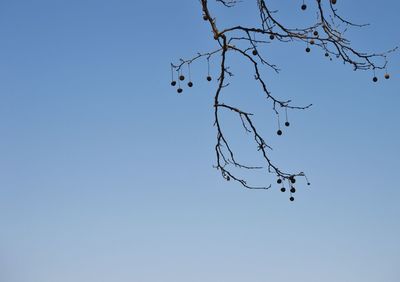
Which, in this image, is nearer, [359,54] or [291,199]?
[359,54]

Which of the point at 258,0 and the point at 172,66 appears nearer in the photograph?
the point at 258,0

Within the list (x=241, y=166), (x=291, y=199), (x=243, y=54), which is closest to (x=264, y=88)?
(x=243, y=54)

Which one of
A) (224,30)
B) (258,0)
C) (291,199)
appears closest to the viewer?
(224,30)

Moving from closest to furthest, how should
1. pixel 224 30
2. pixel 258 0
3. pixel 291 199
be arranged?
pixel 224 30 < pixel 258 0 < pixel 291 199

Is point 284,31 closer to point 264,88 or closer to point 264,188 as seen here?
point 264,88

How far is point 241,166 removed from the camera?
18.9 ft

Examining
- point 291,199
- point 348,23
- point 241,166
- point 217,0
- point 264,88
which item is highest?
point 217,0

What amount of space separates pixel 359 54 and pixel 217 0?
5.42 feet

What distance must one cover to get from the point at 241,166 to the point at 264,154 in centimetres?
41

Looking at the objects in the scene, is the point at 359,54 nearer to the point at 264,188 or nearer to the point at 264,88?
the point at 264,88

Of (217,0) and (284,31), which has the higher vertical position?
(217,0)

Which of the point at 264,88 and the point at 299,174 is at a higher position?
the point at 264,88

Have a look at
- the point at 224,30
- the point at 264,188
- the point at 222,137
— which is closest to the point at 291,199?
the point at 264,188

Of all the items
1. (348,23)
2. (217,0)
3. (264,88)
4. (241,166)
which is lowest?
(241,166)
